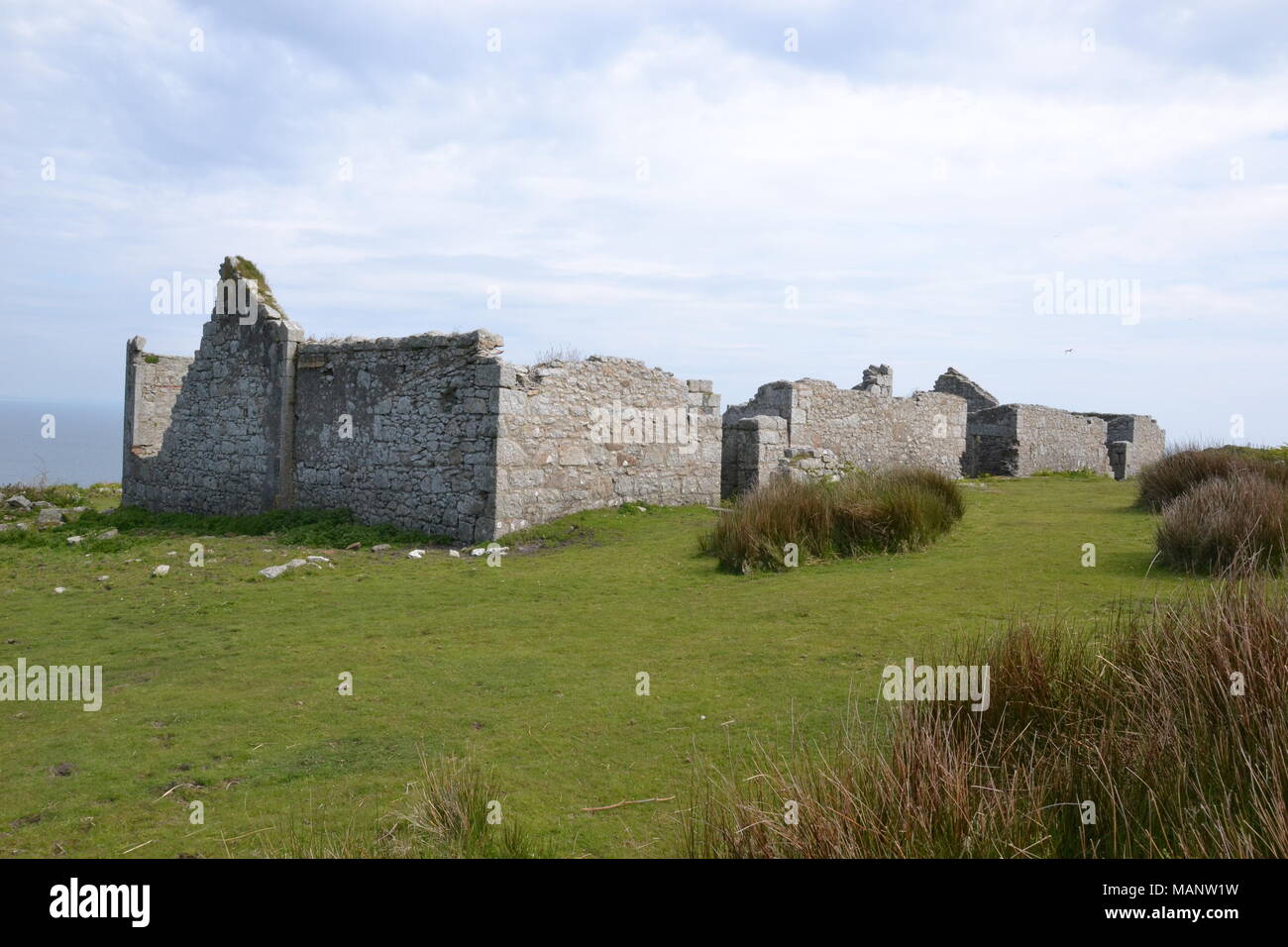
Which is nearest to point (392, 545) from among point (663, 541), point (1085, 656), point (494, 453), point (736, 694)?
point (494, 453)

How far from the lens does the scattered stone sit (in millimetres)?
14601

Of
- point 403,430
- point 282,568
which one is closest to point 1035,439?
point 403,430

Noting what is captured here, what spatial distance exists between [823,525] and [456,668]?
4.83 metres

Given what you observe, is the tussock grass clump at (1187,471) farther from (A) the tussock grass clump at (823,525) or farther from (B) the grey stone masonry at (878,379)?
(B) the grey stone masonry at (878,379)

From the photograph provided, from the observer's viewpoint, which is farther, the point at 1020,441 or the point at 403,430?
the point at 1020,441

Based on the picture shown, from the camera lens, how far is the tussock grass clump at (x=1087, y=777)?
2803mm

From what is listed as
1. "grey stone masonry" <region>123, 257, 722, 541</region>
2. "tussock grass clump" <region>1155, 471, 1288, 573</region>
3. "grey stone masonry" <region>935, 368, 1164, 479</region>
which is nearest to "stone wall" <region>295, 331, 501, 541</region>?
"grey stone masonry" <region>123, 257, 722, 541</region>

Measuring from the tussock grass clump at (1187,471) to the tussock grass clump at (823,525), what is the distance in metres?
3.51

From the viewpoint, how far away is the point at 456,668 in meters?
6.22

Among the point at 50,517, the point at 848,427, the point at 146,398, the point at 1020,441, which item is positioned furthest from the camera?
the point at 1020,441

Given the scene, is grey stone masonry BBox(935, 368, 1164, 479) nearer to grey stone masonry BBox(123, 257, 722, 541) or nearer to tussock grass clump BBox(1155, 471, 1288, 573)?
grey stone masonry BBox(123, 257, 722, 541)

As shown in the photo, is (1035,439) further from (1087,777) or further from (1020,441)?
(1087,777)
